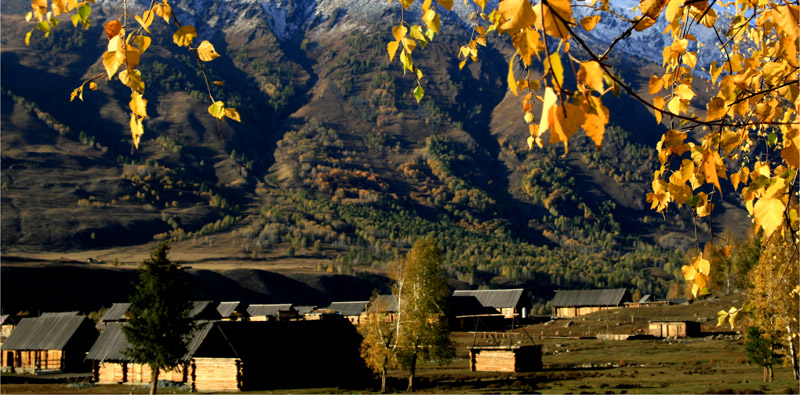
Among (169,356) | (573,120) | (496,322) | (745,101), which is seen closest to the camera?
(573,120)

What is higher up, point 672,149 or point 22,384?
point 672,149

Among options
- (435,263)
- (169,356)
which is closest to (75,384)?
(169,356)

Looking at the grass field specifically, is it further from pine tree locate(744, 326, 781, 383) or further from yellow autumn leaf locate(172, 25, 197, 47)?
yellow autumn leaf locate(172, 25, 197, 47)

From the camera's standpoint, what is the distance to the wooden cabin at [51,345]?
6512 cm

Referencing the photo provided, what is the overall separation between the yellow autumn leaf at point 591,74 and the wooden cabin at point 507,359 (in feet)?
170

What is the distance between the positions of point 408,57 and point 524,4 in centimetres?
205

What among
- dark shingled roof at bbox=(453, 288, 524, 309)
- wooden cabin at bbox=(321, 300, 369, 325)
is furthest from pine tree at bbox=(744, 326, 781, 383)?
dark shingled roof at bbox=(453, 288, 524, 309)

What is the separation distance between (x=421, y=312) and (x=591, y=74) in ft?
146

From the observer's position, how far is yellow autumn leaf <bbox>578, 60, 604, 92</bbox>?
266 centimetres

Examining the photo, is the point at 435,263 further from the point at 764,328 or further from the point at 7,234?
the point at 7,234

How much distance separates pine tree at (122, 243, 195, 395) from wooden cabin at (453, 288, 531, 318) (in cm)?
7751

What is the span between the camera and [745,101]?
15.2 ft

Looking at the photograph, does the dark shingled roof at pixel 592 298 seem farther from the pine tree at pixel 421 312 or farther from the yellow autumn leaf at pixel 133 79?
the yellow autumn leaf at pixel 133 79

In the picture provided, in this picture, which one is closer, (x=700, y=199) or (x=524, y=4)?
(x=524, y=4)
